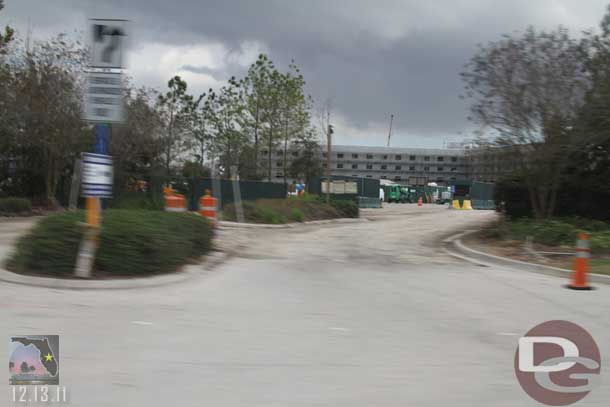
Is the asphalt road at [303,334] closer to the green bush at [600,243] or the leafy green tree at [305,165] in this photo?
the green bush at [600,243]

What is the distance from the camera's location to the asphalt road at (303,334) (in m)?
4.60

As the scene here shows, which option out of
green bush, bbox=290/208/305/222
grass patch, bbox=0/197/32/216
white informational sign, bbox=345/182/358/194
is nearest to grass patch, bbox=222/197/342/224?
green bush, bbox=290/208/305/222

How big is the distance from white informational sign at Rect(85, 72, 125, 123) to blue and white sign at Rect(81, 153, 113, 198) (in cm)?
62

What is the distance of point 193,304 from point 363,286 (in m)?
3.06

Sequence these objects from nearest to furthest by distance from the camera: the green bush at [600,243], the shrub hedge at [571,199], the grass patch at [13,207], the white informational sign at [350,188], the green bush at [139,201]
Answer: the green bush at [600,243] < the shrub hedge at [571,199] < the grass patch at [13,207] < the green bush at [139,201] < the white informational sign at [350,188]

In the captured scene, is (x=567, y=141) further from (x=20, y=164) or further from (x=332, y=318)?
(x=20, y=164)

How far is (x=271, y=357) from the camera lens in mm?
5406

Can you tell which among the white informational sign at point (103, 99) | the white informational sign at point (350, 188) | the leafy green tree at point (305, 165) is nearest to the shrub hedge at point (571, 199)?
the white informational sign at point (103, 99)

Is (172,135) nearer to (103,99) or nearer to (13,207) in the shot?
(13,207)

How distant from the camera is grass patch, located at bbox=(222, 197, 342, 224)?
21891mm

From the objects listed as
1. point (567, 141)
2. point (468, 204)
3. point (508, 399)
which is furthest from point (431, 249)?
point (468, 204)

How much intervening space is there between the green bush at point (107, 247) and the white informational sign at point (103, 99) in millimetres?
1664

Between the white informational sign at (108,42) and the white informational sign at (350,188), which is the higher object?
the white informational sign at (108,42)

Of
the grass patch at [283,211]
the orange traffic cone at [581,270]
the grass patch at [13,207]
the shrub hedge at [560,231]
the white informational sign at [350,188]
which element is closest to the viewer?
the orange traffic cone at [581,270]
